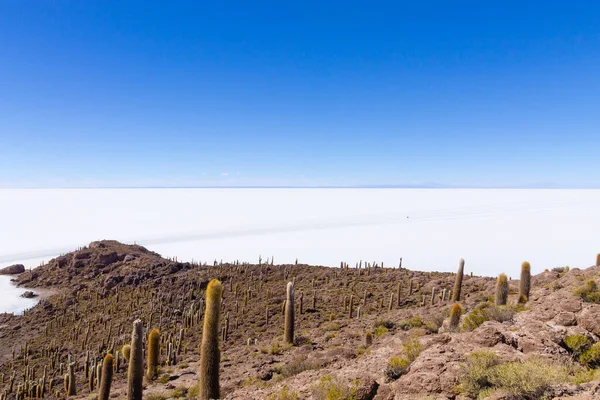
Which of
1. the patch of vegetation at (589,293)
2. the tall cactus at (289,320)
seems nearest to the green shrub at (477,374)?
the patch of vegetation at (589,293)

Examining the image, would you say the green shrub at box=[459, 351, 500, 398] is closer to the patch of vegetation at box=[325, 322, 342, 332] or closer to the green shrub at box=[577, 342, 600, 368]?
the green shrub at box=[577, 342, 600, 368]

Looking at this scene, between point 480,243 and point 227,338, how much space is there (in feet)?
198

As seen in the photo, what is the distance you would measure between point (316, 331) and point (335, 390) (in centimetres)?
1500

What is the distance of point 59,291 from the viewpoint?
1797 inches

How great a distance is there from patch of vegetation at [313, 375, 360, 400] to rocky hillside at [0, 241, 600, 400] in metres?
0.03

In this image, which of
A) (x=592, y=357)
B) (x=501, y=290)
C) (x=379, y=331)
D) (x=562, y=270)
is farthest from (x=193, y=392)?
(x=562, y=270)

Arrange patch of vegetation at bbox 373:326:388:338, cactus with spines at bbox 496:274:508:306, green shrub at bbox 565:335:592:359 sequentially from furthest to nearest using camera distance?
→ patch of vegetation at bbox 373:326:388:338
cactus with spines at bbox 496:274:508:306
green shrub at bbox 565:335:592:359

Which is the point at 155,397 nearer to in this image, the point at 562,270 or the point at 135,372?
the point at 135,372

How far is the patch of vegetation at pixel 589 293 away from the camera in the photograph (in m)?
11.6

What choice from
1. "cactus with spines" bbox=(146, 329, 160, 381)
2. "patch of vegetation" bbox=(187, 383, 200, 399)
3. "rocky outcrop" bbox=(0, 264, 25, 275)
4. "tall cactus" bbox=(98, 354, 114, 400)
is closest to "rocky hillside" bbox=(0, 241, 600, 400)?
"patch of vegetation" bbox=(187, 383, 200, 399)

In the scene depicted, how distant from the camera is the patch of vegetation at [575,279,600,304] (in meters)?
11.6

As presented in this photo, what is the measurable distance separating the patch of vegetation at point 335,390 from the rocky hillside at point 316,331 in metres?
0.03

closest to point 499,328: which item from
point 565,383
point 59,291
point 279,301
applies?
point 565,383

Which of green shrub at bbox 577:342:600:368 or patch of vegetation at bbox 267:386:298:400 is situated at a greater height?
green shrub at bbox 577:342:600:368
